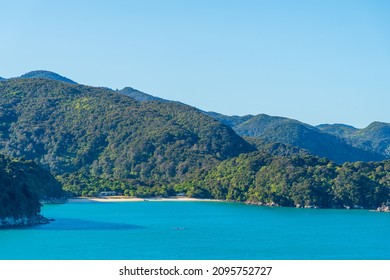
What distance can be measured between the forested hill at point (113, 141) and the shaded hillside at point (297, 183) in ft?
39.9

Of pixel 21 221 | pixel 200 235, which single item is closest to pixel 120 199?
pixel 21 221

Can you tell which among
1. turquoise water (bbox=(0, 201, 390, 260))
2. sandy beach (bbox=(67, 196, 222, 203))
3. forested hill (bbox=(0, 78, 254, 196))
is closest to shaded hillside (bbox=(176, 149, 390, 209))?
sandy beach (bbox=(67, 196, 222, 203))

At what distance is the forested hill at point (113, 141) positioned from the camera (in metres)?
156

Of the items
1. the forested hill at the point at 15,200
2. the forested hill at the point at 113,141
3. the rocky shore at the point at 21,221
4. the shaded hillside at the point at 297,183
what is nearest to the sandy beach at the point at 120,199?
the shaded hillside at the point at 297,183

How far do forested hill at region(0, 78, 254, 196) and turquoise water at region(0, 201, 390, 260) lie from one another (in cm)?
3920

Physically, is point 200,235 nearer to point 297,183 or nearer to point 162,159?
point 297,183

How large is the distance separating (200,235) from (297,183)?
152ft

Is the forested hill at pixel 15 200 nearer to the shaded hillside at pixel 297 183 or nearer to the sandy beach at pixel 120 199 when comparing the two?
the sandy beach at pixel 120 199

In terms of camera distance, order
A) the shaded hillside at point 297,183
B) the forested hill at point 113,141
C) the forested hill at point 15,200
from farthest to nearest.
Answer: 1. the forested hill at point 113,141
2. the shaded hillside at point 297,183
3. the forested hill at point 15,200

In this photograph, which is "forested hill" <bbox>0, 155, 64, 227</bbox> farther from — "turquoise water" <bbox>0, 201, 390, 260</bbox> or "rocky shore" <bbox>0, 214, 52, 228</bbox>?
"turquoise water" <bbox>0, 201, 390, 260</bbox>

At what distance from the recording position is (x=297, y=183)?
119 meters

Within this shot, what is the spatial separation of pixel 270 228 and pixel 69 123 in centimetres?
10855

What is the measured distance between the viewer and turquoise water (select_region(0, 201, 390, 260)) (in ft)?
203

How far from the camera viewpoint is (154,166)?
→ 159625 millimetres
